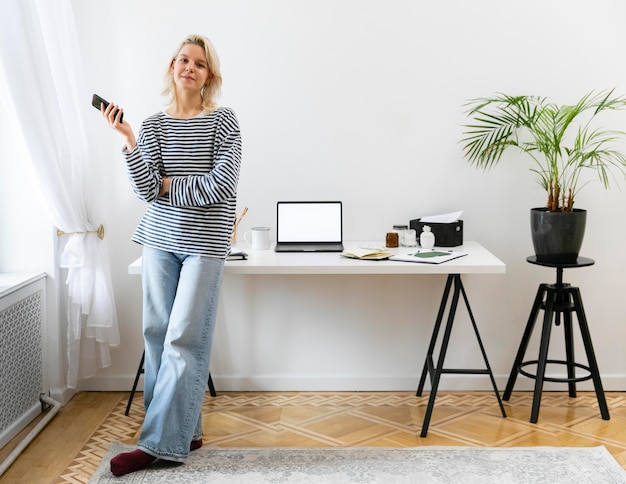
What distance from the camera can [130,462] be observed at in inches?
123

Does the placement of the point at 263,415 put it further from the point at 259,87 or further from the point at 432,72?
the point at 432,72

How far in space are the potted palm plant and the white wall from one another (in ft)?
0.22

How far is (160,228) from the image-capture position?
3217mm

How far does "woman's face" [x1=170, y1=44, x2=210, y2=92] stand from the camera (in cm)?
321

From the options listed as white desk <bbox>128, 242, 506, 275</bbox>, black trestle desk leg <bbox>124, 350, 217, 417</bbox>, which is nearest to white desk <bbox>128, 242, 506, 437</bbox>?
white desk <bbox>128, 242, 506, 275</bbox>

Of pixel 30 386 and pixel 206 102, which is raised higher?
pixel 206 102

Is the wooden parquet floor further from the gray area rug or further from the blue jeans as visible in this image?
the blue jeans

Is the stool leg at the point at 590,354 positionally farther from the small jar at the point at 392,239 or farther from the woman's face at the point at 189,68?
the woman's face at the point at 189,68

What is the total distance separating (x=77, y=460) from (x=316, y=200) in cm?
164

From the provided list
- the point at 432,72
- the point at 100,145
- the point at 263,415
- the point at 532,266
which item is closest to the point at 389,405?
the point at 263,415

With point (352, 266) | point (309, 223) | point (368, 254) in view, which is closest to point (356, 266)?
point (352, 266)

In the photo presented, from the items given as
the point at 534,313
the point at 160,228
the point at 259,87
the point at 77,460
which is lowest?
the point at 77,460

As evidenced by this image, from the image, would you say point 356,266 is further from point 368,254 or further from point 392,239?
point 392,239

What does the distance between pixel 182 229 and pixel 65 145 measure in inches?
33.8
